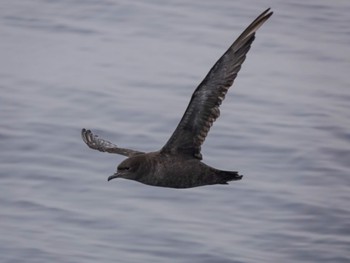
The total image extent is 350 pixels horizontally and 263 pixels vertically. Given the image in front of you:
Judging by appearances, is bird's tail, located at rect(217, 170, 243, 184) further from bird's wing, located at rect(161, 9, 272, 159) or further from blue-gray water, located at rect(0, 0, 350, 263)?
blue-gray water, located at rect(0, 0, 350, 263)

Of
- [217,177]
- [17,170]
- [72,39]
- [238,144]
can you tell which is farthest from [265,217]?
[72,39]

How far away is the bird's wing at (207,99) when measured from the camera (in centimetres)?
1314

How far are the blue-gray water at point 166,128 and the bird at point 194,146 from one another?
366 cm

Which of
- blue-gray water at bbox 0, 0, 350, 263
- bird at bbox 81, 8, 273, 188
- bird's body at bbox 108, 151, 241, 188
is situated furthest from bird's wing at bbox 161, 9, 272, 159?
blue-gray water at bbox 0, 0, 350, 263

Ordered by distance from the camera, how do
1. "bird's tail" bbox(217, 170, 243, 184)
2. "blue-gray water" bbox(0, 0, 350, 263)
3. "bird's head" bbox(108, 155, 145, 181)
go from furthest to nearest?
"blue-gray water" bbox(0, 0, 350, 263), "bird's head" bbox(108, 155, 145, 181), "bird's tail" bbox(217, 170, 243, 184)

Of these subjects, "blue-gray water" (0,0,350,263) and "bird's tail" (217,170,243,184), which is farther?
"blue-gray water" (0,0,350,263)

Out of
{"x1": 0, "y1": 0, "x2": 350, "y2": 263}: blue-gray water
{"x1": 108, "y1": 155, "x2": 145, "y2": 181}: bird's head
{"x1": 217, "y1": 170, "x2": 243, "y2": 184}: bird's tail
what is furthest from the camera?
{"x1": 0, "y1": 0, "x2": 350, "y2": 263}: blue-gray water

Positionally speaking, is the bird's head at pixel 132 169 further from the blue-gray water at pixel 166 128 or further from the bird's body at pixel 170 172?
the blue-gray water at pixel 166 128

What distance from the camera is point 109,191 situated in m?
18.4

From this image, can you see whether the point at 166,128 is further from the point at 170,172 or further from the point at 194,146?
the point at 170,172

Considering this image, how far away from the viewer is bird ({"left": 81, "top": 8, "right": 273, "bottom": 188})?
13.1 metres

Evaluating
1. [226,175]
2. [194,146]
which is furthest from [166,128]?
[226,175]

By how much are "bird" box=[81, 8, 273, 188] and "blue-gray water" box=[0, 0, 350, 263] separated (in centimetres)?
366

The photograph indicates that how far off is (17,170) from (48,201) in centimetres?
87
